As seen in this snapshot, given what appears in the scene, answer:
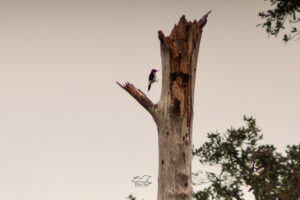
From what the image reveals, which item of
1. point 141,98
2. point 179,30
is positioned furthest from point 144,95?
point 179,30

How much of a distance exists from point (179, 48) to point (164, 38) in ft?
0.95

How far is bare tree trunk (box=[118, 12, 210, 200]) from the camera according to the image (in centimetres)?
494

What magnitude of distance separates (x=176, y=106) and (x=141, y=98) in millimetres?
657

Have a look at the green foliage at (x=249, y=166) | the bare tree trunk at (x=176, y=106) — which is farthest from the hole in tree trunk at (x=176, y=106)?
the green foliage at (x=249, y=166)

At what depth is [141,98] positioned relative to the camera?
18.2 feet

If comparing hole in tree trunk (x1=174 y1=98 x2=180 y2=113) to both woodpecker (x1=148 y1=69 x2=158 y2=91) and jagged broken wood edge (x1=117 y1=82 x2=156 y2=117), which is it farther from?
woodpecker (x1=148 y1=69 x2=158 y2=91)

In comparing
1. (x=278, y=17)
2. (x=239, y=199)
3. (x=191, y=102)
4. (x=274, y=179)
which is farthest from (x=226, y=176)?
(x=191, y=102)

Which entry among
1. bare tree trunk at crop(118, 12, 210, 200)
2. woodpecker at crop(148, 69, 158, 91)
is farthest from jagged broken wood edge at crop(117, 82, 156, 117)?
woodpecker at crop(148, 69, 158, 91)

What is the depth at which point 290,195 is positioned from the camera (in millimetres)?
13984

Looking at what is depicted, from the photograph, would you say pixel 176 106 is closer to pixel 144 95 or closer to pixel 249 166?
pixel 144 95

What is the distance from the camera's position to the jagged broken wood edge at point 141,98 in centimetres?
546

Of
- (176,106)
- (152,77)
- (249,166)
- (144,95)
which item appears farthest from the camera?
(249,166)

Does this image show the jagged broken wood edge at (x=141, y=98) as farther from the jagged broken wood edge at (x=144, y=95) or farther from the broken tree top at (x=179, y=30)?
the broken tree top at (x=179, y=30)

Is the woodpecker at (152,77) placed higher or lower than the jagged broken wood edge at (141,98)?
higher
